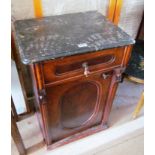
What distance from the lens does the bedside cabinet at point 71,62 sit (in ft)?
2.35

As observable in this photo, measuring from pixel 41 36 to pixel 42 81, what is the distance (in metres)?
0.22

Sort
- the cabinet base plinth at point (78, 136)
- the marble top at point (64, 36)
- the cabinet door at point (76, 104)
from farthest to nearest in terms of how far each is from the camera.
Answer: the cabinet base plinth at point (78, 136) < the cabinet door at point (76, 104) < the marble top at point (64, 36)

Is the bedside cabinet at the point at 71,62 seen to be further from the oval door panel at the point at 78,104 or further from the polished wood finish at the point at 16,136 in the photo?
the polished wood finish at the point at 16,136

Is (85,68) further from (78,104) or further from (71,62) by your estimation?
(78,104)

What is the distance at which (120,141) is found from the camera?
127cm

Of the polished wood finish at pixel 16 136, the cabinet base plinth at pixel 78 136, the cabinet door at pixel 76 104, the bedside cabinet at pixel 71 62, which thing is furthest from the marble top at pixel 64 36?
the cabinet base plinth at pixel 78 136

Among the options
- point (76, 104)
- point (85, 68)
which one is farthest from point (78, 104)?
point (85, 68)

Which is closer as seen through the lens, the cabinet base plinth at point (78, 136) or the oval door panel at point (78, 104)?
the oval door panel at point (78, 104)

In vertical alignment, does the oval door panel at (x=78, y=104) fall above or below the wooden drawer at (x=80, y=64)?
below

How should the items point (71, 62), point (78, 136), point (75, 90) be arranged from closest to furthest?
point (71, 62), point (75, 90), point (78, 136)

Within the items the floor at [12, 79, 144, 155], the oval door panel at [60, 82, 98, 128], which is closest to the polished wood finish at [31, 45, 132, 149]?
the oval door panel at [60, 82, 98, 128]

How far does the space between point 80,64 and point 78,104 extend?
32 centimetres
